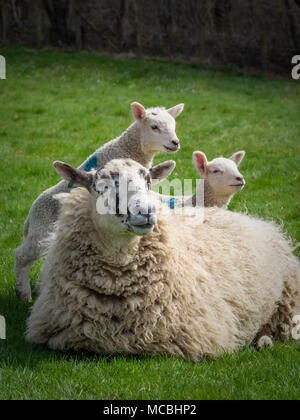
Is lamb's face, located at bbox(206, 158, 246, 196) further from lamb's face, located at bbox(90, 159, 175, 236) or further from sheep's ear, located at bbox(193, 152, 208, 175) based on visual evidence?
lamb's face, located at bbox(90, 159, 175, 236)

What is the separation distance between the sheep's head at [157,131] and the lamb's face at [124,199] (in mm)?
2064

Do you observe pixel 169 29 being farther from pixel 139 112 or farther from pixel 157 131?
pixel 157 131

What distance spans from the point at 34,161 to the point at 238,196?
3231mm

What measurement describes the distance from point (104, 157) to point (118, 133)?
178 inches

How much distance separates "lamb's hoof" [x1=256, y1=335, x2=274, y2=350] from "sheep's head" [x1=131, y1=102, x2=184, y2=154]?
2.35 meters

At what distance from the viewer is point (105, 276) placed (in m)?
3.77

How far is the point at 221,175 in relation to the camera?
19.4ft

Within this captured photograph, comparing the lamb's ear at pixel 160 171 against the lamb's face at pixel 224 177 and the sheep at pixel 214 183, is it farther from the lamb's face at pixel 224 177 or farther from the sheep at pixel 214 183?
the lamb's face at pixel 224 177

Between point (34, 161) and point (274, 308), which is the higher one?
point (34, 161)

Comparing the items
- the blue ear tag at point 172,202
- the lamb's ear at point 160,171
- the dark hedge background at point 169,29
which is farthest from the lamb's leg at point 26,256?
the dark hedge background at point 169,29

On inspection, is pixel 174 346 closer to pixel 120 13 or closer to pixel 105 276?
pixel 105 276

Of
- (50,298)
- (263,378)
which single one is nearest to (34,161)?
(50,298)

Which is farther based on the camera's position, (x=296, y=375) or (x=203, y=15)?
(x=203, y=15)
